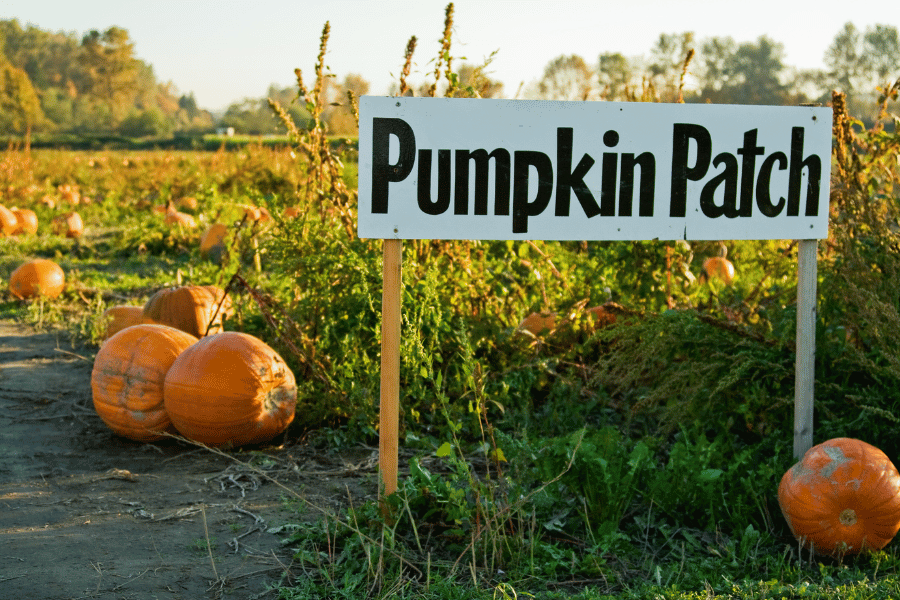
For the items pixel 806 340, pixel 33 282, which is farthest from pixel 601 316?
pixel 33 282

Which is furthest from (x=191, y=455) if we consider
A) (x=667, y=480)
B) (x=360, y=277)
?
(x=667, y=480)

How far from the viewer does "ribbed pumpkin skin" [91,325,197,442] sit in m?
4.02

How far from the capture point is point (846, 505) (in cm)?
285

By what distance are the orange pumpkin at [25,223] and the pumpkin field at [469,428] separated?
6310 millimetres

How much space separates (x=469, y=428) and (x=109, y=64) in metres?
102

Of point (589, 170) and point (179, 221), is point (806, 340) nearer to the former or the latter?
point (589, 170)

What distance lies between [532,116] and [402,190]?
23.1 inches

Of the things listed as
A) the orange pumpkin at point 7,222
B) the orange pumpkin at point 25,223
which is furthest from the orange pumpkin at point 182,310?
the orange pumpkin at point 25,223

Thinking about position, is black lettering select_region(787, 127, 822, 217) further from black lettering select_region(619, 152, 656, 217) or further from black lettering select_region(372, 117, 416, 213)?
black lettering select_region(372, 117, 416, 213)

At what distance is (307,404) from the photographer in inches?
169

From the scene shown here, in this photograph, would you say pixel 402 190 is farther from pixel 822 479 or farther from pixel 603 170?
pixel 822 479

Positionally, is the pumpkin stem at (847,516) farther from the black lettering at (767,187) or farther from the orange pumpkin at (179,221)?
the orange pumpkin at (179,221)

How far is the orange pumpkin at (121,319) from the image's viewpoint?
216 inches

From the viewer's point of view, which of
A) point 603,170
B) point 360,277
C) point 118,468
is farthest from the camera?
point 360,277
